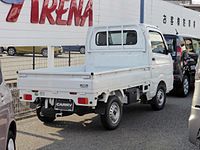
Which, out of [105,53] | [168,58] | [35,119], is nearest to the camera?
[35,119]

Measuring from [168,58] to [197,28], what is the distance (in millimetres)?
23932

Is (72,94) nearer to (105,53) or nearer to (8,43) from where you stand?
(105,53)

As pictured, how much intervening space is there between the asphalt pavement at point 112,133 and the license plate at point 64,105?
499 millimetres

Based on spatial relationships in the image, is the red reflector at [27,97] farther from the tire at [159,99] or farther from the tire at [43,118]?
the tire at [159,99]

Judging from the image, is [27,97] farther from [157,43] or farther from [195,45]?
[195,45]

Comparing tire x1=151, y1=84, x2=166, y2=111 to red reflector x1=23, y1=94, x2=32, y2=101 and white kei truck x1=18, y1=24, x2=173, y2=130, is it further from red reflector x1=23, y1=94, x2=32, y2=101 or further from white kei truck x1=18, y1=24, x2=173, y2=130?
red reflector x1=23, y1=94, x2=32, y2=101

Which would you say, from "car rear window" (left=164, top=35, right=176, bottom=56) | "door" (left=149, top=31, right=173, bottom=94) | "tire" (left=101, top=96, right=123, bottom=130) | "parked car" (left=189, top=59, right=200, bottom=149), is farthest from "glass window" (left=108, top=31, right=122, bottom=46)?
"parked car" (left=189, top=59, right=200, bottom=149)

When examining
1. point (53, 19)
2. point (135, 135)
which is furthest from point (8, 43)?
point (135, 135)

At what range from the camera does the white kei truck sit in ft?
23.5

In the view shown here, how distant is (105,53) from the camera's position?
9492mm

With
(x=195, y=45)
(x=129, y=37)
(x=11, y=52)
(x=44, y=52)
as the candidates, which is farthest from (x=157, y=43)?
(x=11, y=52)

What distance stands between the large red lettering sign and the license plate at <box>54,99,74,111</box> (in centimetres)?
326

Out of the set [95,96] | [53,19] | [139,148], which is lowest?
[139,148]

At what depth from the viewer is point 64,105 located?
7348 millimetres
